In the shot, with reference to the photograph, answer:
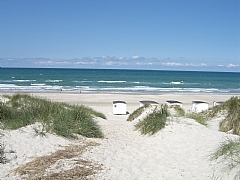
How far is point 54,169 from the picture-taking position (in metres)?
6.05

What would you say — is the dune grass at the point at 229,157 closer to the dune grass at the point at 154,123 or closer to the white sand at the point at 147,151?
the white sand at the point at 147,151

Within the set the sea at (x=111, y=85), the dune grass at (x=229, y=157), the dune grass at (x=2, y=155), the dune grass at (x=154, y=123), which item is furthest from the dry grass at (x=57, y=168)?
the sea at (x=111, y=85)

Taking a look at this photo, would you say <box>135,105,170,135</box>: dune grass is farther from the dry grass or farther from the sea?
the sea

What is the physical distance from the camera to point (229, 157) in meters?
5.99

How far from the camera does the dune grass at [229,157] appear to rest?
18.2 ft

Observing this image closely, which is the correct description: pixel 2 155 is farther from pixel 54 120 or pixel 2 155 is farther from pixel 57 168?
pixel 54 120

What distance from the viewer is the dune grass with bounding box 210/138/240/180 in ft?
18.2

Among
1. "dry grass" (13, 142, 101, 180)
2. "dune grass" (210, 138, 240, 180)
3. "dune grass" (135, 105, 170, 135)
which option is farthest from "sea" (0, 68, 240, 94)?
"dune grass" (210, 138, 240, 180)

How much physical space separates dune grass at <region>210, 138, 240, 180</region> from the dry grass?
2501 millimetres

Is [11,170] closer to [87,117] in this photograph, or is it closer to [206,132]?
[87,117]

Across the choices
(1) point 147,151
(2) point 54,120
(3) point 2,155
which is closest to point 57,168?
(3) point 2,155

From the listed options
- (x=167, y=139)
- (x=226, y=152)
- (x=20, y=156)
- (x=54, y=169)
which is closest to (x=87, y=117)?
(x=167, y=139)

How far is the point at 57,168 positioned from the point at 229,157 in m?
3.49

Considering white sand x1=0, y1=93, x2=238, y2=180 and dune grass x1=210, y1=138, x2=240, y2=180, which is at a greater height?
dune grass x1=210, y1=138, x2=240, y2=180
